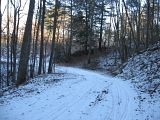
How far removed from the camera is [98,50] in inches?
2167

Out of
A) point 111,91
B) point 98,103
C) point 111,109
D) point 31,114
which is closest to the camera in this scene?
point 31,114

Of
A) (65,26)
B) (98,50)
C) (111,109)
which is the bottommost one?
(111,109)

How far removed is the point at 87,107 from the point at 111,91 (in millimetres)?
4732

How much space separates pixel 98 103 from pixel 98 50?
4272 centimetres

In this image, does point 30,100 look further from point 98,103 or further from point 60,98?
point 98,103

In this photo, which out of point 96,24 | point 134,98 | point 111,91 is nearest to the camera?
point 134,98

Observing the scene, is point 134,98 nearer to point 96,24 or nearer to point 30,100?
point 30,100

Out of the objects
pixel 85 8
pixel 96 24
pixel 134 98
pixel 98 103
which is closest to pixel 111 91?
pixel 134 98

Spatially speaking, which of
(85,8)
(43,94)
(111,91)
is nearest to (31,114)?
(43,94)

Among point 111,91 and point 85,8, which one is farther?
point 85,8

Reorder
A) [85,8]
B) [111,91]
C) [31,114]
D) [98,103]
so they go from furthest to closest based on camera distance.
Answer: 1. [85,8]
2. [111,91]
3. [98,103]
4. [31,114]

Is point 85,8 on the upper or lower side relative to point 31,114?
upper

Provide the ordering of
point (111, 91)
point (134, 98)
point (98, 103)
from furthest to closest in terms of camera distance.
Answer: point (111, 91) < point (134, 98) < point (98, 103)

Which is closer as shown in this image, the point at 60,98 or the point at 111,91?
the point at 60,98
